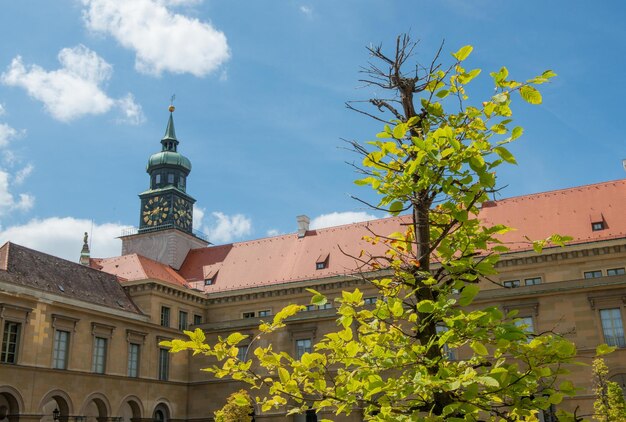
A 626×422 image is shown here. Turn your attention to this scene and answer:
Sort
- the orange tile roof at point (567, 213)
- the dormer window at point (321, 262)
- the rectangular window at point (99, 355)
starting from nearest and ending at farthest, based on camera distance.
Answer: the rectangular window at point (99, 355), the orange tile roof at point (567, 213), the dormer window at point (321, 262)

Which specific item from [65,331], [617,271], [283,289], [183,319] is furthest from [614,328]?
[65,331]

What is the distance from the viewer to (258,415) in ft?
139

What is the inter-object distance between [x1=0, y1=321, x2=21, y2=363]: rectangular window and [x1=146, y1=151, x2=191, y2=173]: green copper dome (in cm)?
2811

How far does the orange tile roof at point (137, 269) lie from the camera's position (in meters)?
44.7

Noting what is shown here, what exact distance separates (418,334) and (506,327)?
111 centimetres

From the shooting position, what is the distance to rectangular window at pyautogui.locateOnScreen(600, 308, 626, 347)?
116ft

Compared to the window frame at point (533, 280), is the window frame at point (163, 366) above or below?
below

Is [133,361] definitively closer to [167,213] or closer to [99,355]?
[99,355]

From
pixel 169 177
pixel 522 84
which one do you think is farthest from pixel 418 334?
pixel 169 177

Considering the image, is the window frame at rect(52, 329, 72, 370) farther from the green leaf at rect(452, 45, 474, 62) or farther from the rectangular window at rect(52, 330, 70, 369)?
the green leaf at rect(452, 45, 474, 62)

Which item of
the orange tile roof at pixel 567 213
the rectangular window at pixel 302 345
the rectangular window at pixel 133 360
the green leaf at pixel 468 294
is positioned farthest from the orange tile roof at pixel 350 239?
the green leaf at pixel 468 294

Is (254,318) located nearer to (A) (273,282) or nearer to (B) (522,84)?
(A) (273,282)

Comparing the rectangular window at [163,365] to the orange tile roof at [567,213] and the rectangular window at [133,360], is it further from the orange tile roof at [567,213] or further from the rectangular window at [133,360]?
the orange tile roof at [567,213]

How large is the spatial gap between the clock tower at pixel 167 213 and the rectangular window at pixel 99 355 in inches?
554
